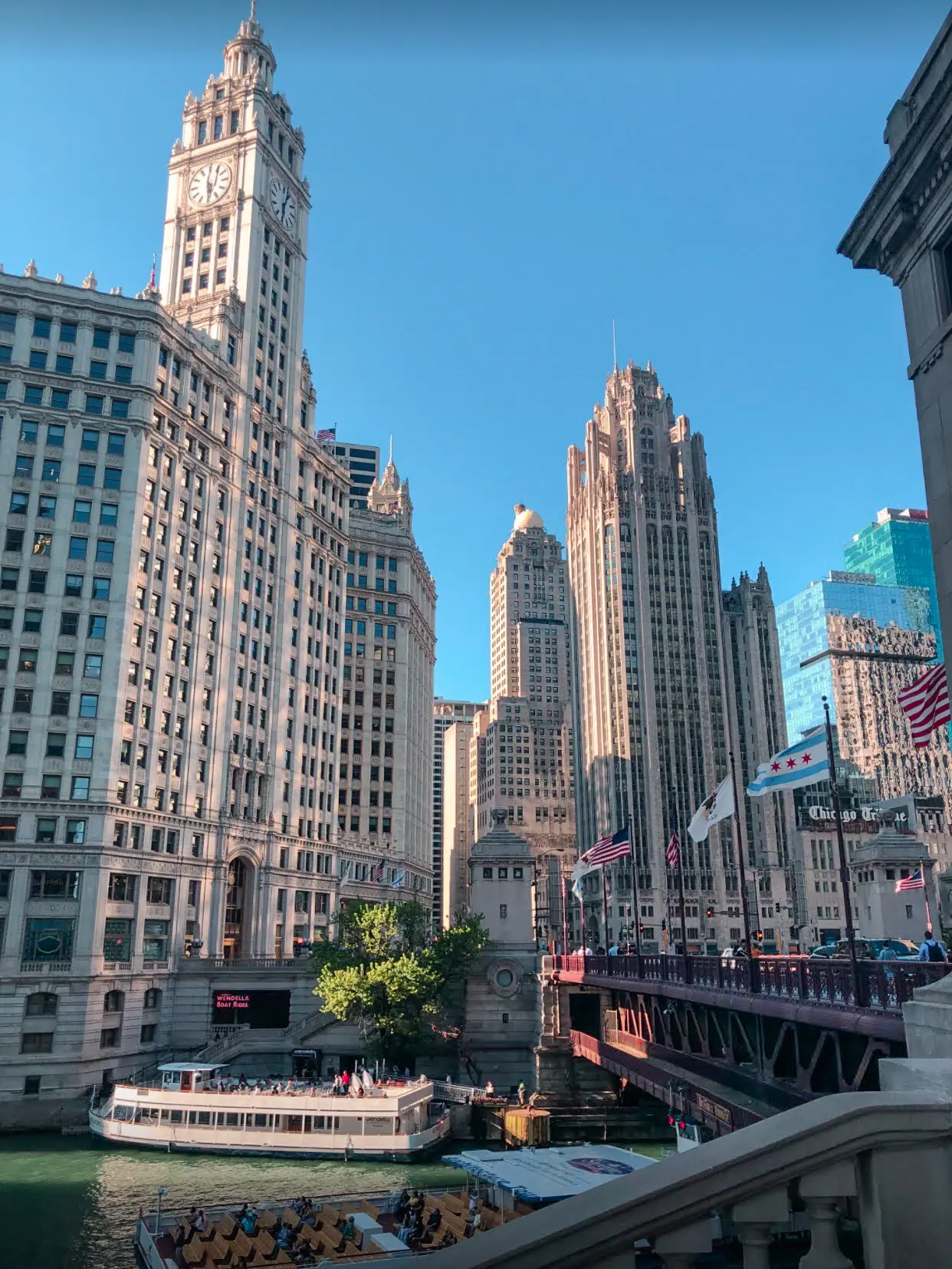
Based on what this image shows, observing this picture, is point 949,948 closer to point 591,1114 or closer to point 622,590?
point 591,1114

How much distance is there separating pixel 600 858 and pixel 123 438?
1886 inches

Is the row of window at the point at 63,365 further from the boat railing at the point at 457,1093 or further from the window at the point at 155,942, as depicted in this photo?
the boat railing at the point at 457,1093

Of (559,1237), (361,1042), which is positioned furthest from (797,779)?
(361,1042)

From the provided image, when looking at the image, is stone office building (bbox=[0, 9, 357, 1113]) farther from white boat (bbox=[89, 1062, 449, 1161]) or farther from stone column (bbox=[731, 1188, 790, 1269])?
stone column (bbox=[731, 1188, 790, 1269])

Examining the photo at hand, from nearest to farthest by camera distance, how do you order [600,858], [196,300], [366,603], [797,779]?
[797,779] < [600,858] < [196,300] < [366,603]

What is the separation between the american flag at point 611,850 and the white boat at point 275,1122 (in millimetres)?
17427

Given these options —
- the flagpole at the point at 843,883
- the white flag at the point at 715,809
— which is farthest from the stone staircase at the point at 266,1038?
the flagpole at the point at 843,883

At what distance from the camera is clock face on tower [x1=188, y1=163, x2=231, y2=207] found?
97.8m

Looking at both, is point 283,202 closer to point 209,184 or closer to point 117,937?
point 209,184

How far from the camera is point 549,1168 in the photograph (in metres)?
39.3

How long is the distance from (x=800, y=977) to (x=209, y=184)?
9595cm

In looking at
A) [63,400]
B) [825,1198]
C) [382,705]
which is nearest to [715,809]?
[825,1198]

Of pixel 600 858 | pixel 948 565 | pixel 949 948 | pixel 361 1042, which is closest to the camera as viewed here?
pixel 948 565

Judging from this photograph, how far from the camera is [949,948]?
46031 millimetres
